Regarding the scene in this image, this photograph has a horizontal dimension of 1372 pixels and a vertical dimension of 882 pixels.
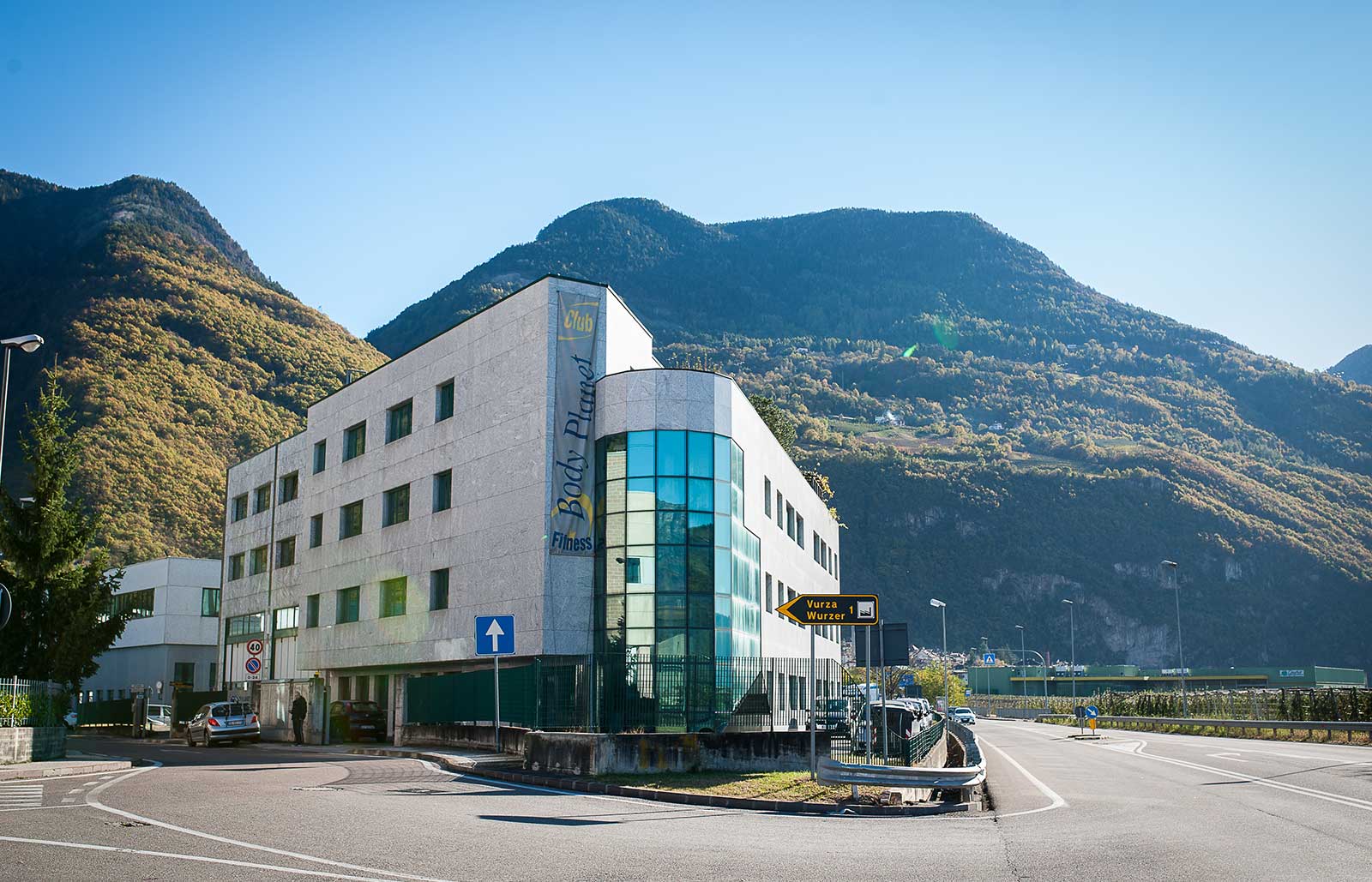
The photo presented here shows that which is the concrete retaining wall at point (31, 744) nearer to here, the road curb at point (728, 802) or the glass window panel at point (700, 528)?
the road curb at point (728, 802)

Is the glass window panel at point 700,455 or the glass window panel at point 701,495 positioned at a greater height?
the glass window panel at point 700,455

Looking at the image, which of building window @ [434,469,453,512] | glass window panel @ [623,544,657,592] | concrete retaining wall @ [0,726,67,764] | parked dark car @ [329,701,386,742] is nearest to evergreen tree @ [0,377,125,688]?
parked dark car @ [329,701,386,742]

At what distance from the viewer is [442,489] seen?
37.8m

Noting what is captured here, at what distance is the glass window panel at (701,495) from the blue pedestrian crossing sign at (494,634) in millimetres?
8169

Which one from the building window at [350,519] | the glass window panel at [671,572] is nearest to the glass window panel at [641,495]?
the glass window panel at [671,572]

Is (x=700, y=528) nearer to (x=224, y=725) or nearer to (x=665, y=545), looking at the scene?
(x=665, y=545)

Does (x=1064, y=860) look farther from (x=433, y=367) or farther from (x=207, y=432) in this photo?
(x=207, y=432)

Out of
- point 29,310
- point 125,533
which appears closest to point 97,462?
point 125,533

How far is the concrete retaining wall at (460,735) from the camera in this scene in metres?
27.8

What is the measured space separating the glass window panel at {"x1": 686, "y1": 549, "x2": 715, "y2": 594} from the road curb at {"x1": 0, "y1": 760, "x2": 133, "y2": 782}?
1418 centimetres

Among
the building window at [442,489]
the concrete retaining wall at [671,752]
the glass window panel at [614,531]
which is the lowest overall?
the concrete retaining wall at [671,752]

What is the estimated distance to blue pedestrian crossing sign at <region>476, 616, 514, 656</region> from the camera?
24031mm

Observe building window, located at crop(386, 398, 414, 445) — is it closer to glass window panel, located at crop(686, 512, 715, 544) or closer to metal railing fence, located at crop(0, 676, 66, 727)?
glass window panel, located at crop(686, 512, 715, 544)

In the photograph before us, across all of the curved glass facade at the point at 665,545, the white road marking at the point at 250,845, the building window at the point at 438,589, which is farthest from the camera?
the building window at the point at 438,589
